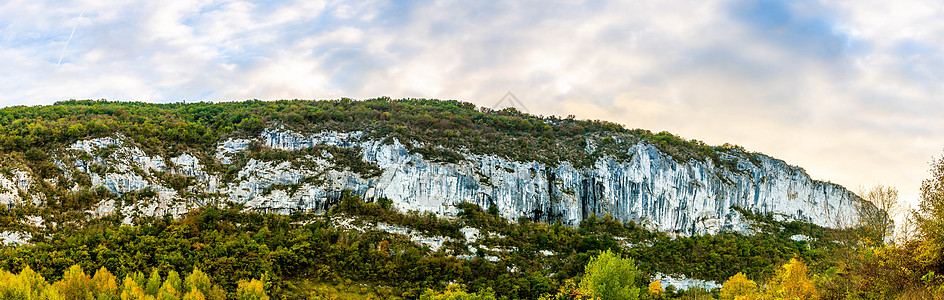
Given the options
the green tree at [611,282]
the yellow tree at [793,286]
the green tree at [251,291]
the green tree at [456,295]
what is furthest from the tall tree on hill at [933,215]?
the green tree at [251,291]

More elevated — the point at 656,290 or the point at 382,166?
the point at 382,166

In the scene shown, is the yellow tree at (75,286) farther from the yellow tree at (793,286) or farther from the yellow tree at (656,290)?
the yellow tree at (656,290)

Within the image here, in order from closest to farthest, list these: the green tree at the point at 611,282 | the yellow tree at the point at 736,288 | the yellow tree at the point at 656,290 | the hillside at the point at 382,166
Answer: the green tree at the point at 611,282 → the yellow tree at the point at 736,288 → the yellow tree at the point at 656,290 → the hillside at the point at 382,166

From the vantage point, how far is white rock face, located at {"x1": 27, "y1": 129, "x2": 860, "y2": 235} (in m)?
63.0

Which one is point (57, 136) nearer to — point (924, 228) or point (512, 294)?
point (512, 294)

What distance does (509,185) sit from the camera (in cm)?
7325

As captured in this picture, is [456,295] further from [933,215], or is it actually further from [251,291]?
[933,215]

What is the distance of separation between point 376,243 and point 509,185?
22187 millimetres

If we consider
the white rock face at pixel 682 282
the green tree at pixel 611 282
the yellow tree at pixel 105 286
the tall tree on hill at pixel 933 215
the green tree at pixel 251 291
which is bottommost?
the white rock face at pixel 682 282

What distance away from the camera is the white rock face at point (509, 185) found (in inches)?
2482

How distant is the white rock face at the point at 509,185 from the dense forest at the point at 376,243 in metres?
1.83

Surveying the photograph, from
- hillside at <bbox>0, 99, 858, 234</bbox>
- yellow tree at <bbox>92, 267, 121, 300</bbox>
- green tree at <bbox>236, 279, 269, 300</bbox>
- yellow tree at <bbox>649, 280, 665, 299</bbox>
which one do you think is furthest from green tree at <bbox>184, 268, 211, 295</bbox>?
yellow tree at <bbox>649, 280, 665, 299</bbox>

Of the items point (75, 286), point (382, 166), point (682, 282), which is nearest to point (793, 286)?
point (682, 282)

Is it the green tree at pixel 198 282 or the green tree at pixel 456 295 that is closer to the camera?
the green tree at pixel 456 295
